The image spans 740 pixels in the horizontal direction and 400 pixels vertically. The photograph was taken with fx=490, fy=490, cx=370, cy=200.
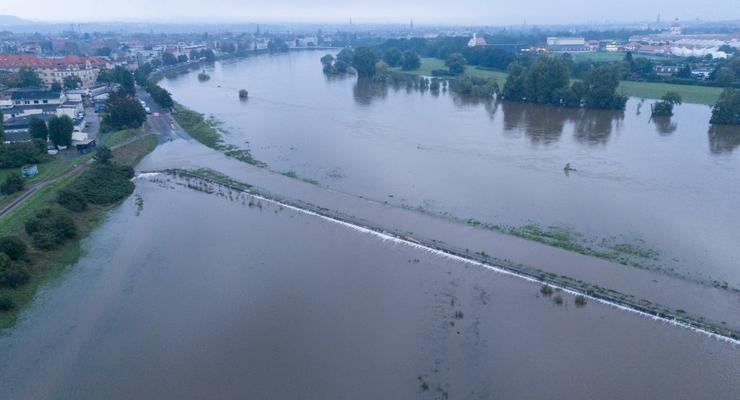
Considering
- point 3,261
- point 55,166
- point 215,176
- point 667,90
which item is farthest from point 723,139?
point 55,166

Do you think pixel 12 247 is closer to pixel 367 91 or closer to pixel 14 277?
pixel 14 277

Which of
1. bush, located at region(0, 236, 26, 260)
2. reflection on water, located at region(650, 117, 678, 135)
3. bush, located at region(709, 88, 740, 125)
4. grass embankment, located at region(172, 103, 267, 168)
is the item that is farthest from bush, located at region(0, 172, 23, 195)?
bush, located at region(709, 88, 740, 125)

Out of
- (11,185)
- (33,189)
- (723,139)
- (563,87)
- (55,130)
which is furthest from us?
(563,87)

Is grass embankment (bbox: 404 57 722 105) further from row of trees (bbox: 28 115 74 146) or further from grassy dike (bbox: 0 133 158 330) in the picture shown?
grassy dike (bbox: 0 133 158 330)

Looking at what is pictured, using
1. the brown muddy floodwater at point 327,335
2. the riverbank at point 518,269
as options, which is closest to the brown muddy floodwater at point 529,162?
the riverbank at point 518,269

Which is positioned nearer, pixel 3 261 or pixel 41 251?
pixel 3 261

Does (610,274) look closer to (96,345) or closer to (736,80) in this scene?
(96,345)
